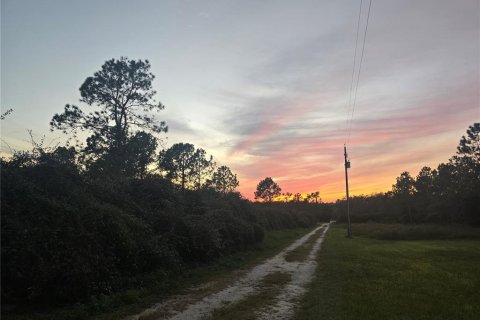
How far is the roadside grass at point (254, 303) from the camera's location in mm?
9766

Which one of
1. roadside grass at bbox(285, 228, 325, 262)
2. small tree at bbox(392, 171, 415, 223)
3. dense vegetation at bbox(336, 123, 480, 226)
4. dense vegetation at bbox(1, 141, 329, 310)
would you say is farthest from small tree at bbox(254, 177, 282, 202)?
dense vegetation at bbox(1, 141, 329, 310)

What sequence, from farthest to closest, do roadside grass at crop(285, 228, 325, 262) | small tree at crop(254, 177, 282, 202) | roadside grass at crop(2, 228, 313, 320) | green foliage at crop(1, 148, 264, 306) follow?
small tree at crop(254, 177, 282, 202) → roadside grass at crop(285, 228, 325, 262) → green foliage at crop(1, 148, 264, 306) → roadside grass at crop(2, 228, 313, 320)

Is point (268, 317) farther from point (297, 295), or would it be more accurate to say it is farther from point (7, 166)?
point (7, 166)

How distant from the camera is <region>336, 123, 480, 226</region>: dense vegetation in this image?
59219 millimetres

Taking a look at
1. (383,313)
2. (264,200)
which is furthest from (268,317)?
(264,200)

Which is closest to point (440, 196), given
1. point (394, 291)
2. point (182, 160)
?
point (182, 160)

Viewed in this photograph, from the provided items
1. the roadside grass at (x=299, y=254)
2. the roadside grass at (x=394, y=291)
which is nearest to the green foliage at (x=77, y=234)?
the roadside grass at (x=299, y=254)

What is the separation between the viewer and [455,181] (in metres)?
71.8

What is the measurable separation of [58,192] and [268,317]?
28.9 feet

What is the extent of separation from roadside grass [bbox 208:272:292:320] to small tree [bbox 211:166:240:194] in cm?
4746

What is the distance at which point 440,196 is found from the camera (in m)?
81.7

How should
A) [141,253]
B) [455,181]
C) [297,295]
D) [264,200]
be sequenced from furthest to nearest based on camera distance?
→ [264,200] < [455,181] < [141,253] < [297,295]

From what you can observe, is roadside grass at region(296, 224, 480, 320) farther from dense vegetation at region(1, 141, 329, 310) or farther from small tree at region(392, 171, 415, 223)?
small tree at region(392, 171, 415, 223)

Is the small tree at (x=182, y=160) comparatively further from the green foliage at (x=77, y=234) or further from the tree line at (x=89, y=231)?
the green foliage at (x=77, y=234)
